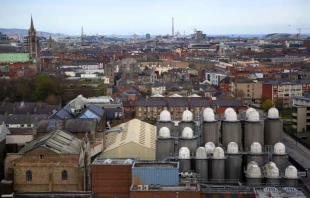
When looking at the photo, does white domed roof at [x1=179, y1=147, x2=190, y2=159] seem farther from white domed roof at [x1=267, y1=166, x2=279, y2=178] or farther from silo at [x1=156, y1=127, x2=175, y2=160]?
white domed roof at [x1=267, y1=166, x2=279, y2=178]

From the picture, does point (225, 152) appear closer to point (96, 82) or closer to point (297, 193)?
point (297, 193)

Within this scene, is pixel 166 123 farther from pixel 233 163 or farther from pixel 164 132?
pixel 233 163

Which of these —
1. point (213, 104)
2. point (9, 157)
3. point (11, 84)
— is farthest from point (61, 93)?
point (9, 157)

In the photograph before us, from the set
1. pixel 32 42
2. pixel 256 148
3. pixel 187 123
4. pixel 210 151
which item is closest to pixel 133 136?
pixel 187 123

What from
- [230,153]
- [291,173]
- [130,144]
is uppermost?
[230,153]

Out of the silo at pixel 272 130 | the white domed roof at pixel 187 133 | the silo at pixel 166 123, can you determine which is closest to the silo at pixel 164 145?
the white domed roof at pixel 187 133

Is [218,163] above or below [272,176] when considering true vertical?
above
